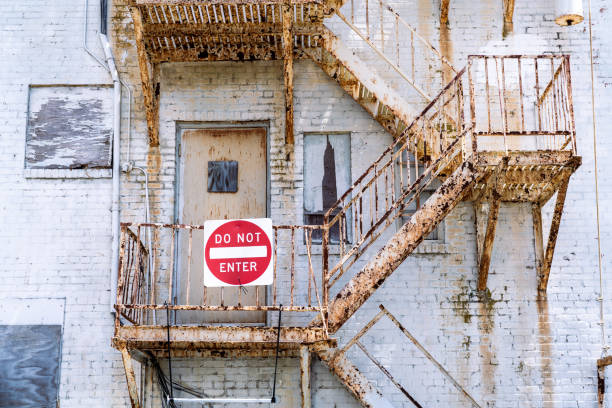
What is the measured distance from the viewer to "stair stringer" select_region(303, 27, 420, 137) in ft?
32.6

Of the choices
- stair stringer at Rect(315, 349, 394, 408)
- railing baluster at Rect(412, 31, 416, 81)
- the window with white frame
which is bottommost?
stair stringer at Rect(315, 349, 394, 408)

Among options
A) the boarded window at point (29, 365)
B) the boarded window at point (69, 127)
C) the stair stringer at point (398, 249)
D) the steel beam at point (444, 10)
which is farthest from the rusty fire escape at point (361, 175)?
the boarded window at point (29, 365)

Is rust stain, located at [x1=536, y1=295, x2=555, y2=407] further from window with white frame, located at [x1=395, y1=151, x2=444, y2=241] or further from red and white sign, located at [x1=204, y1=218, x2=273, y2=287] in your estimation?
red and white sign, located at [x1=204, y1=218, x2=273, y2=287]

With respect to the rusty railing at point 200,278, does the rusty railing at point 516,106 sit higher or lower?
higher

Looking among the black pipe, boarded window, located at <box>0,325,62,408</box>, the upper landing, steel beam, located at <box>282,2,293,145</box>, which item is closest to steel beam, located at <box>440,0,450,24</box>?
the upper landing

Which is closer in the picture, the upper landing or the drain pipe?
the upper landing

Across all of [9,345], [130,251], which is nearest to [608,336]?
[130,251]

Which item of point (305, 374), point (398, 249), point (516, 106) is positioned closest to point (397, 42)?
point (516, 106)

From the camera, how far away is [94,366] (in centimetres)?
980

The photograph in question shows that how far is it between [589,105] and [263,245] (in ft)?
15.7

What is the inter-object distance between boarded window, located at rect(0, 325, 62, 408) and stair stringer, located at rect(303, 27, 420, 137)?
4637 millimetres

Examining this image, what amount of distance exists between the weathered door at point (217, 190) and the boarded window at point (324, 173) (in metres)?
0.56

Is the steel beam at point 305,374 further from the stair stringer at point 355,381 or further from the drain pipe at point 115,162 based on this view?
the drain pipe at point 115,162

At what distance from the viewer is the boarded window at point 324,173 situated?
33.6 ft
